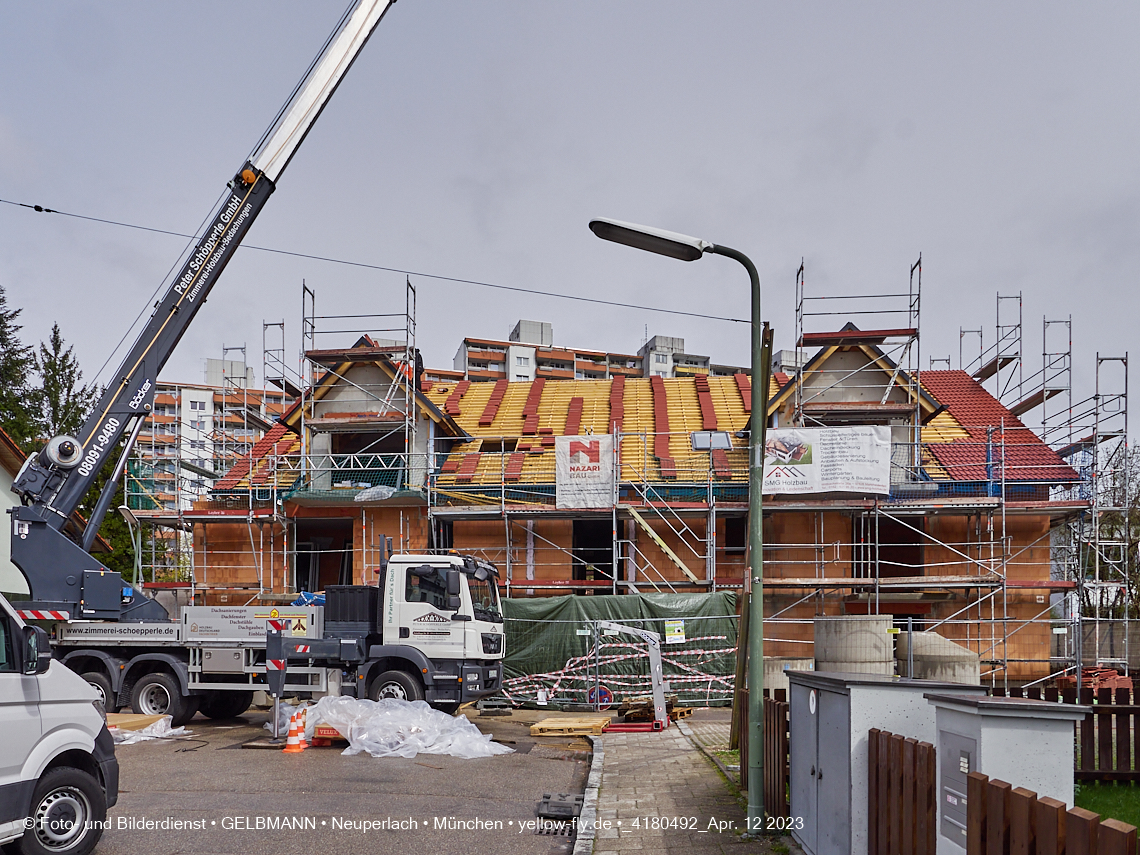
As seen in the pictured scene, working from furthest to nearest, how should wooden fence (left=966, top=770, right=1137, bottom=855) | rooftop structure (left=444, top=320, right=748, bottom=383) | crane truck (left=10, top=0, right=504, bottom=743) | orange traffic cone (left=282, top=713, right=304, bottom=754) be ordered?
rooftop structure (left=444, top=320, right=748, bottom=383)
crane truck (left=10, top=0, right=504, bottom=743)
orange traffic cone (left=282, top=713, right=304, bottom=754)
wooden fence (left=966, top=770, right=1137, bottom=855)

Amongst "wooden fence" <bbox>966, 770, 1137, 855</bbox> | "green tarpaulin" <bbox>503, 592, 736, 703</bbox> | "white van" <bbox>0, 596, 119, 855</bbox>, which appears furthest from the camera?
"green tarpaulin" <bbox>503, 592, 736, 703</bbox>

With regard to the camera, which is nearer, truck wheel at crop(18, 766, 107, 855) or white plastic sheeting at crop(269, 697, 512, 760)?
truck wheel at crop(18, 766, 107, 855)

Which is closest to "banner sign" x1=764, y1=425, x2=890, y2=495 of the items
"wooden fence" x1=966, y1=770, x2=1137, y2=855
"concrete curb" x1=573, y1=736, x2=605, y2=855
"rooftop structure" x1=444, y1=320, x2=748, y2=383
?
"concrete curb" x1=573, y1=736, x2=605, y2=855

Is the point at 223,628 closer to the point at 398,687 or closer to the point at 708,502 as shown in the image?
the point at 398,687

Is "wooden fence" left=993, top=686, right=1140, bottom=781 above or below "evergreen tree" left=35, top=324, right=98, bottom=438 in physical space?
below

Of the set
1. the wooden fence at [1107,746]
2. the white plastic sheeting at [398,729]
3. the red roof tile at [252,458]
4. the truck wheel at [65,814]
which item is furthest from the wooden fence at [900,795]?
the red roof tile at [252,458]

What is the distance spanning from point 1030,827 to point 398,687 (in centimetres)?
1348

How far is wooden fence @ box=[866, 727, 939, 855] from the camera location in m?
5.56

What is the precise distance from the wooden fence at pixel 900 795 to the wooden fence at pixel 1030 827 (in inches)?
30.8

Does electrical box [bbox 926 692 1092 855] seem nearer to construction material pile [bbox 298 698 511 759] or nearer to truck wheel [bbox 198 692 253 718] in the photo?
construction material pile [bbox 298 698 511 759]

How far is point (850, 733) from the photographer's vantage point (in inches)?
258

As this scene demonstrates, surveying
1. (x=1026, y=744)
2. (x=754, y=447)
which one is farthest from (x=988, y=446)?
(x=1026, y=744)

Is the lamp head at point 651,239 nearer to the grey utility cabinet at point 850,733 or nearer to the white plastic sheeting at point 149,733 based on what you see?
the grey utility cabinet at point 850,733

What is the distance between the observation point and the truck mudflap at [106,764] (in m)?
7.86
